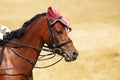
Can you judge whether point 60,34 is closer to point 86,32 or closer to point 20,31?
point 20,31

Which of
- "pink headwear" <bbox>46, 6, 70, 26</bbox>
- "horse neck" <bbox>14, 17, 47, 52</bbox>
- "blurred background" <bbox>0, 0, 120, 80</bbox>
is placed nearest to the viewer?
"pink headwear" <bbox>46, 6, 70, 26</bbox>

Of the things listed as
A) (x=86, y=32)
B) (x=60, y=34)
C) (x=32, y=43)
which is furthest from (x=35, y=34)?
(x=86, y=32)

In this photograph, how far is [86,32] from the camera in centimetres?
1872

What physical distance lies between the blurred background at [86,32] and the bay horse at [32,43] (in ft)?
16.2

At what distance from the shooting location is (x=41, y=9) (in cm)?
2428

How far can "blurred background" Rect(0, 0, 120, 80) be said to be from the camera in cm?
1264

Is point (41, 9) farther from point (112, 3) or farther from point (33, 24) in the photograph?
point (33, 24)

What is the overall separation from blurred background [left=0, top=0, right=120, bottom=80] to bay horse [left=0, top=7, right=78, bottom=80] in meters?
4.95

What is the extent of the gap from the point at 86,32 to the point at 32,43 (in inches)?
463

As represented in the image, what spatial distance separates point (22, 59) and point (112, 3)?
19447 millimetres

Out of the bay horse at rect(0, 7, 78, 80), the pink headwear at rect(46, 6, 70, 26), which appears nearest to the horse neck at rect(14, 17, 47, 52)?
the bay horse at rect(0, 7, 78, 80)

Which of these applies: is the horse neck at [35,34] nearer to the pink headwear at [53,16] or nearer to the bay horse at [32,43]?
the bay horse at [32,43]

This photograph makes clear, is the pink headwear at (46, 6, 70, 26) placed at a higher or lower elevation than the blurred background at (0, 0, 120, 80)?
lower

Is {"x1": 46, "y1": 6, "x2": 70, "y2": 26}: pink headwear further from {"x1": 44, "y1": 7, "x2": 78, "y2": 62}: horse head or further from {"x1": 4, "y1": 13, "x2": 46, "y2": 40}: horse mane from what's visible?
{"x1": 4, "y1": 13, "x2": 46, "y2": 40}: horse mane
